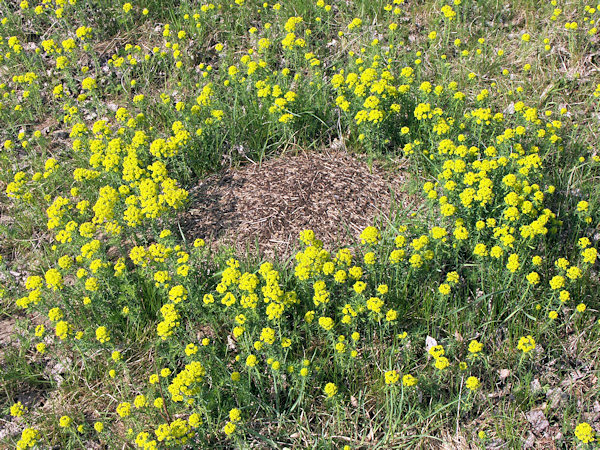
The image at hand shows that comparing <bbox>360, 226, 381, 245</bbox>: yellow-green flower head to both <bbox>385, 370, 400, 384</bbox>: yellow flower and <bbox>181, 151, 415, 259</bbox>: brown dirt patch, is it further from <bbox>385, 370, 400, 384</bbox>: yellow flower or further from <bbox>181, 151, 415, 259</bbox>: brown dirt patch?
<bbox>385, 370, 400, 384</bbox>: yellow flower

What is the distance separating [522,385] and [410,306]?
101 cm

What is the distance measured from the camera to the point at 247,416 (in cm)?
395

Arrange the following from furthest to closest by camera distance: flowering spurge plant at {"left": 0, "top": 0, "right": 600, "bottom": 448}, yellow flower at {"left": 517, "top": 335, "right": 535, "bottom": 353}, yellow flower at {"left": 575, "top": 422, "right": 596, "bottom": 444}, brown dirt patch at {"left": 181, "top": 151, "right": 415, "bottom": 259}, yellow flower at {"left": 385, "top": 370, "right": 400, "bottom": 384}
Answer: brown dirt patch at {"left": 181, "top": 151, "right": 415, "bottom": 259}, flowering spurge plant at {"left": 0, "top": 0, "right": 600, "bottom": 448}, yellow flower at {"left": 517, "top": 335, "right": 535, "bottom": 353}, yellow flower at {"left": 385, "top": 370, "right": 400, "bottom": 384}, yellow flower at {"left": 575, "top": 422, "right": 596, "bottom": 444}

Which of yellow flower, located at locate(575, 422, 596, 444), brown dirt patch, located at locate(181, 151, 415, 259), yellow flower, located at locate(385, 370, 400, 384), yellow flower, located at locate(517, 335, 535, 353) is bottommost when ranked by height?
yellow flower, located at locate(575, 422, 596, 444)

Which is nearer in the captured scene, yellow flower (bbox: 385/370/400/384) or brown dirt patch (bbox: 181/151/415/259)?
yellow flower (bbox: 385/370/400/384)

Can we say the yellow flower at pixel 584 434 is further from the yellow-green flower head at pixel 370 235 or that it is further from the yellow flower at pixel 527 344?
the yellow-green flower head at pixel 370 235

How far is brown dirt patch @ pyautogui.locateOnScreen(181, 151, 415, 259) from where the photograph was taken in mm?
5016

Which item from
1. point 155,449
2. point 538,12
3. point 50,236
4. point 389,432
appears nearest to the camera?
point 155,449

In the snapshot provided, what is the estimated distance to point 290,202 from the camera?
5.25 meters

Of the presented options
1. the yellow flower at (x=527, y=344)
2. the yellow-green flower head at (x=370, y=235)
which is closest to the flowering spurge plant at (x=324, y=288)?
the yellow flower at (x=527, y=344)

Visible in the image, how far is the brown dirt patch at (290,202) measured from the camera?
16.5ft

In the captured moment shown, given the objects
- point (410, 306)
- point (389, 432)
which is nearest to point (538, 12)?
point (410, 306)

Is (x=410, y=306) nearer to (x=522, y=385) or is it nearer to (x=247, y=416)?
(x=522, y=385)

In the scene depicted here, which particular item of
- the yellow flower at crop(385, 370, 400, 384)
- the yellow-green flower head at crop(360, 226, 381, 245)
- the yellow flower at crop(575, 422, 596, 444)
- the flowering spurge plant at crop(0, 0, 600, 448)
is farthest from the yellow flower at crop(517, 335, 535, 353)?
the yellow-green flower head at crop(360, 226, 381, 245)
